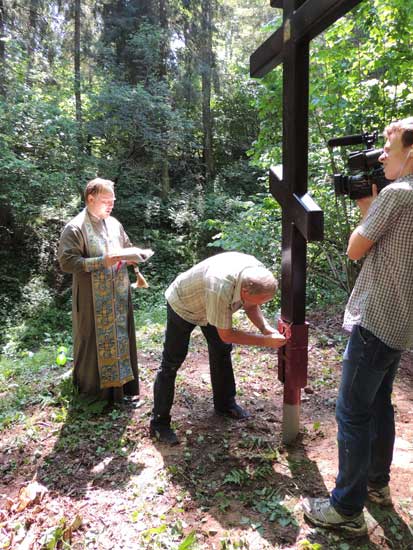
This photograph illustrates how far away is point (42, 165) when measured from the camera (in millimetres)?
10156

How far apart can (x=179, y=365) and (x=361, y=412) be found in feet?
4.45

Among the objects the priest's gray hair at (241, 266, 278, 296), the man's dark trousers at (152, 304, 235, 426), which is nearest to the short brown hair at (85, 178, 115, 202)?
the man's dark trousers at (152, 304, 235, 426)

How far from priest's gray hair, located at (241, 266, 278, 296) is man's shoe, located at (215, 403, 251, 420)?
1.29 m

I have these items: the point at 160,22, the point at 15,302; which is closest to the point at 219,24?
the point at 160,22

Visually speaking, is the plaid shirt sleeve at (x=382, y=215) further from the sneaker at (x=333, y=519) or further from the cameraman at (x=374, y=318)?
the sneaker at (x=333, y=519)

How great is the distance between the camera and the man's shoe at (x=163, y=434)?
9.39 ft

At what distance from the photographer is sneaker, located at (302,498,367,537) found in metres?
1.97

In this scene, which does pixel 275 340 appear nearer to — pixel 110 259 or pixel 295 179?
pixel 295 179

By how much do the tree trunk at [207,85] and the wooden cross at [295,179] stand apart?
1302 cm

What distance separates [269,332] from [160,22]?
14.1m

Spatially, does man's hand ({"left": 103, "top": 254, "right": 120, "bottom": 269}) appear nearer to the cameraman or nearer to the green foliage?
the cameraman

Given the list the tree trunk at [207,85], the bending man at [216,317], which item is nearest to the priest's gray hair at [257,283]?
the bending man at [216,317]

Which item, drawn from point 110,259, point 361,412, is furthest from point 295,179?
point 110,259

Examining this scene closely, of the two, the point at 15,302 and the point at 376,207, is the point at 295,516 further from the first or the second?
the point at 15,302
